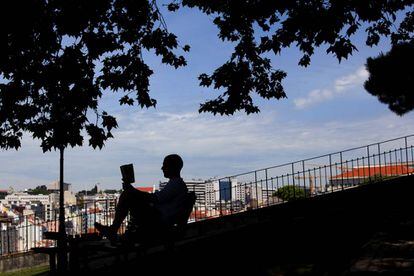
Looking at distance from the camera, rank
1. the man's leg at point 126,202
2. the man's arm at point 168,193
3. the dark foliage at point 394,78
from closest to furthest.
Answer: the man's leg at point 126,202
the man's arm at point 168,193
the dark foliage at point 394,78

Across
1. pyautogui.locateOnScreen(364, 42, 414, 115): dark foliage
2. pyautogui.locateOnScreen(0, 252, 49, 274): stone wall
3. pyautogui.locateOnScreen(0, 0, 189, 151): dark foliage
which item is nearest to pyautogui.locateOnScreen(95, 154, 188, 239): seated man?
pyautogui.locateOnScreen(0, 0, 189, 151): dark foliage

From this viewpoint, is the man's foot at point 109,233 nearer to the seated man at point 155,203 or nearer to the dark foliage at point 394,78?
the seated man at point 155,203

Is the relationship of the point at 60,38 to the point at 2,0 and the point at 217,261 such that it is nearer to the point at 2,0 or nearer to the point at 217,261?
the point at 2,0

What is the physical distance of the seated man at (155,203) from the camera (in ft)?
18.0

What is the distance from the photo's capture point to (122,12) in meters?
9.29

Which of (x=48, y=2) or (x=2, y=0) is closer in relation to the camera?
(x=2, y=0)

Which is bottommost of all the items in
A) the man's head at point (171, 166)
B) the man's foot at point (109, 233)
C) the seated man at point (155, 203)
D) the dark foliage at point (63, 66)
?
the man's foot at point (109, 233)

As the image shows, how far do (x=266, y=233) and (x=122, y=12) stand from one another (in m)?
4.77

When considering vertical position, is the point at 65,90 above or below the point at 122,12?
below

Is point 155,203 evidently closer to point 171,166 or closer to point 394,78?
point 171,166

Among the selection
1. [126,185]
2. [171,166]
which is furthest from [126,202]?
[171,166]

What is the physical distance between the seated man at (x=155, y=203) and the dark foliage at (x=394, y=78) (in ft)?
26.7

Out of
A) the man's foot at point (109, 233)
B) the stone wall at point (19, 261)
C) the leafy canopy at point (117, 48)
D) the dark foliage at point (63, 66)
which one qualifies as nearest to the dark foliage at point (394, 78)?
the leafy canopy at point (117, 48)

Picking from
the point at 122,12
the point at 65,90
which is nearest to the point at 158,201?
the point at 65,90
